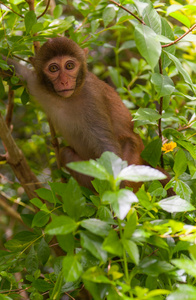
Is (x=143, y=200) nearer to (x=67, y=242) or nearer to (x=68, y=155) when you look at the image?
(x=67, y=242)

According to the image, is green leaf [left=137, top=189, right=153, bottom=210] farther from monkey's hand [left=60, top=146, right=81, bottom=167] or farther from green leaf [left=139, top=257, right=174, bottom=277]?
monkey's hand [left=60, top=146, right=81, bottom=167]

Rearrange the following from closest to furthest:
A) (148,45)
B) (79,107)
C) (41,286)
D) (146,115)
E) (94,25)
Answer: (148,45)
(41,286)
(146,115)
(94,25)
(79,107)

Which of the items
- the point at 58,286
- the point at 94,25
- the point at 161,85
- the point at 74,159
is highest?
the point at 94,25

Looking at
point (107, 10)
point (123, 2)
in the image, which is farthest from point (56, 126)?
point (123, 2)

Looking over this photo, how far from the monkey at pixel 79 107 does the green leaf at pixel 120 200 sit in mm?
2128

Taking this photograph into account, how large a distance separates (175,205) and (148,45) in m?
0.71

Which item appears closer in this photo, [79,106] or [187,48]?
[79,106]

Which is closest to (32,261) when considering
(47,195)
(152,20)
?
(47,195)

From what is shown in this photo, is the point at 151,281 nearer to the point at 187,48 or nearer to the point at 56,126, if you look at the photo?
the point at 56,126

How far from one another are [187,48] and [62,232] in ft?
11.9

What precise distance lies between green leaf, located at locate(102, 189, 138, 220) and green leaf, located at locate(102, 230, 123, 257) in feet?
0.41

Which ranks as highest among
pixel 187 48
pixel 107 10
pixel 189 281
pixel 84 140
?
pixel 107 10

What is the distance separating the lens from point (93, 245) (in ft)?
4.78

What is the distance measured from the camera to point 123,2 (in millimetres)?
2352
